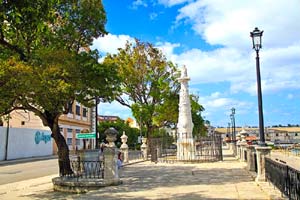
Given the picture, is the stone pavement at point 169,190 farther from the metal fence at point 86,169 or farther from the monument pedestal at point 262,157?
Answer: the metal fence at point 86,169

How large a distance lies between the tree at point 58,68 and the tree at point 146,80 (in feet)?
54.2

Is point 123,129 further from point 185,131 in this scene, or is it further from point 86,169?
point 86,169

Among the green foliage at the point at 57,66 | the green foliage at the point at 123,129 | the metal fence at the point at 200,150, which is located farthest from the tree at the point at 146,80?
the green foliage at the point at 123,129

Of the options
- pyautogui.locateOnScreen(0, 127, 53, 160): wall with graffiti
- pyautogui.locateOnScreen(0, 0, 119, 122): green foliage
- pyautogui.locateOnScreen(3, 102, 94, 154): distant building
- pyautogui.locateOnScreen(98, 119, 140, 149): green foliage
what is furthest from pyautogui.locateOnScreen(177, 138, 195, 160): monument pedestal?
pyautogui.locateOnScreen(98, 119, 140, 149): green foliage

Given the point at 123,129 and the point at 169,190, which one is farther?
the point at 123,129

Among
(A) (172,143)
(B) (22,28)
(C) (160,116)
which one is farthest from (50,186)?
(A) (172,143)

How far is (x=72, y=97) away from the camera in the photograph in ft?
49.1

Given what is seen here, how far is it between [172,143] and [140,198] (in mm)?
26394

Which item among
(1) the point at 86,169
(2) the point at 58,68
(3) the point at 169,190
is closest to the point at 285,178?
(3) the point at 169,190

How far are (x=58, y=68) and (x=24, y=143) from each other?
1151 inches

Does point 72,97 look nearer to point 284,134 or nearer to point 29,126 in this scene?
point 29,126

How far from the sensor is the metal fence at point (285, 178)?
782 cm

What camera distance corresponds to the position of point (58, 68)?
42.8 ft

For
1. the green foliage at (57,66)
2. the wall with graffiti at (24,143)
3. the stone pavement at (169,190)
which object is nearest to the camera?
the stone pavement at (169,190)
